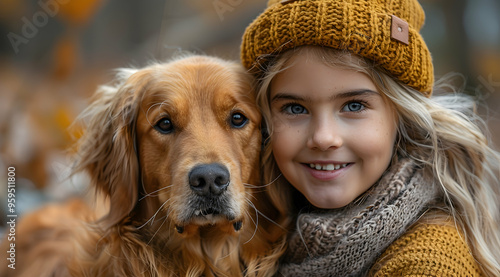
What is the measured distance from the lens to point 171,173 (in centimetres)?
239

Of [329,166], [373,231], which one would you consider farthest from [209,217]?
[373,231]

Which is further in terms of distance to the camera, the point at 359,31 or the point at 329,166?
the point at 329,166

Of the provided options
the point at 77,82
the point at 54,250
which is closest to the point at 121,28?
the point at 77,82

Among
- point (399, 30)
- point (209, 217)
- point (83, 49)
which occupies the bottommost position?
point (83, 49)

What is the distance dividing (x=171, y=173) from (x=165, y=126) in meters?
0.27

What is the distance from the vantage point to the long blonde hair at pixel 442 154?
91.1 inches

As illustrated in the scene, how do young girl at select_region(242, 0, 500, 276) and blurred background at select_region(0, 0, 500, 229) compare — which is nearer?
young girl at select_region(242, 0, 500, 276)

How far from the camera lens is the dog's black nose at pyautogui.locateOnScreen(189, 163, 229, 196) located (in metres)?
2.19

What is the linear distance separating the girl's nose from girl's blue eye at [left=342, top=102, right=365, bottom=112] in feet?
0.34

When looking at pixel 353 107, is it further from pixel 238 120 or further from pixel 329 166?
pixel 238 120

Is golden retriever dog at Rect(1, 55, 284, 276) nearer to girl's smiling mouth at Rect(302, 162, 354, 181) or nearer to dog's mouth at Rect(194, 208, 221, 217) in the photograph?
dog's mouth at Rect(194, 208, 221, 217)

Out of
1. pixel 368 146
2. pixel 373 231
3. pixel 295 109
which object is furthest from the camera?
pixel 295 109

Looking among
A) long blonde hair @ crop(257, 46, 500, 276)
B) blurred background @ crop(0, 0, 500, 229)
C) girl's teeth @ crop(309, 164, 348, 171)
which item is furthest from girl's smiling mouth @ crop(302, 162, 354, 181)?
blurred background @ crop(0, 0, 500, 229)

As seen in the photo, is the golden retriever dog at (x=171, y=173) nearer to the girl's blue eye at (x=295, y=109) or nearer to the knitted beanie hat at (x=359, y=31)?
the girl's blue eye at (x=295, y=109)
